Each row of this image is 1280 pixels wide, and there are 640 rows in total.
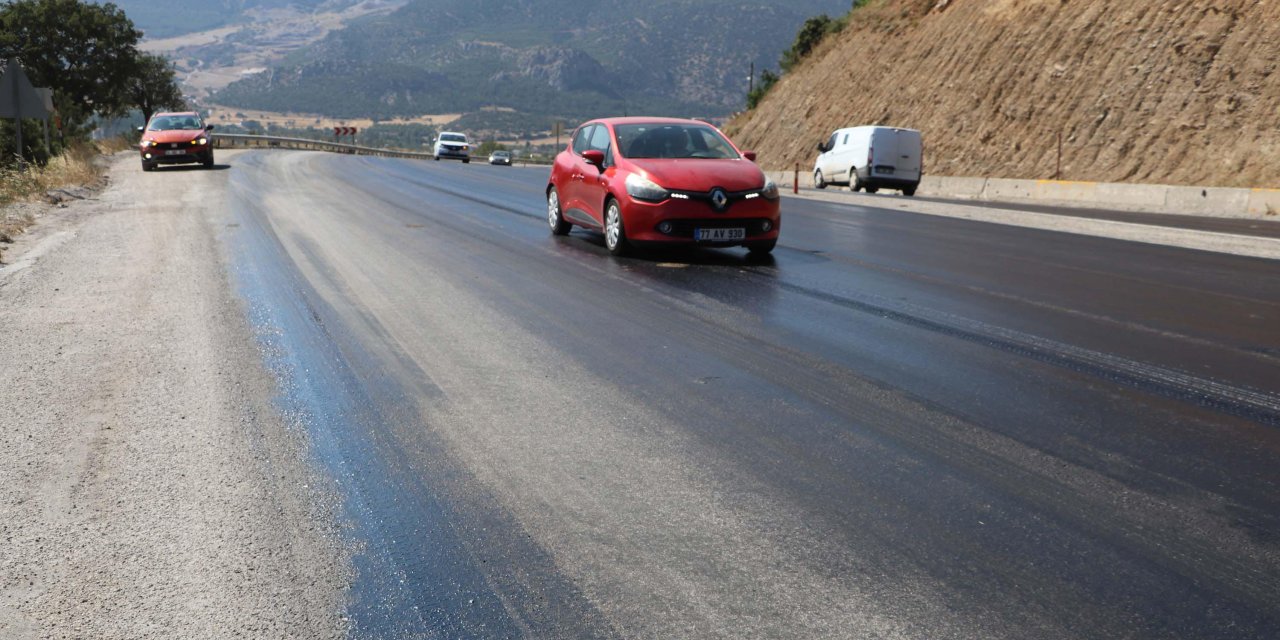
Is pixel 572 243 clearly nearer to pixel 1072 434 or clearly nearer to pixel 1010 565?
pixel 1072 434

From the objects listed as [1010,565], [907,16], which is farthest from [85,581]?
[907,16]

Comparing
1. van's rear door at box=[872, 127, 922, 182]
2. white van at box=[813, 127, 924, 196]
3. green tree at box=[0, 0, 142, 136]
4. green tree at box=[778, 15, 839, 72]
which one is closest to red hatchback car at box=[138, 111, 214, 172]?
white van at box=[813, 127, 924, 196]

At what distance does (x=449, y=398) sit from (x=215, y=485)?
1587 mm

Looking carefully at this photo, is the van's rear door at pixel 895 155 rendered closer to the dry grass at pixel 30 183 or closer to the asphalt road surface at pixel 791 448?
the dry grass at pixel 30 183

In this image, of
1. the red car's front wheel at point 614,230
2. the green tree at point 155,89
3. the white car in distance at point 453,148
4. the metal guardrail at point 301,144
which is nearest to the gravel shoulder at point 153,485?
the red car's front wheel at point 614,230

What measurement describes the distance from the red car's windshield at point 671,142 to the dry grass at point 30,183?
7.03 meters

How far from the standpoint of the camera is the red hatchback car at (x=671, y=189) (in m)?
11.7

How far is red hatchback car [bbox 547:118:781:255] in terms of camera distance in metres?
11.7

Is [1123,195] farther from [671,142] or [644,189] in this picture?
[644,189]

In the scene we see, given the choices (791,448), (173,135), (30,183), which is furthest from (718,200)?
(173,135)

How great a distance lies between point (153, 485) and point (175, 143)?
95.4 ft

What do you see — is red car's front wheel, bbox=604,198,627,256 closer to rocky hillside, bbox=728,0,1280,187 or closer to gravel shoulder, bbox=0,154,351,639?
gravel shoulder, bbox=0,154,351,639

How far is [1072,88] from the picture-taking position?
114ft

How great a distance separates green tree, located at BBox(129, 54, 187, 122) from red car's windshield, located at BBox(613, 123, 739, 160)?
68.4 meters
